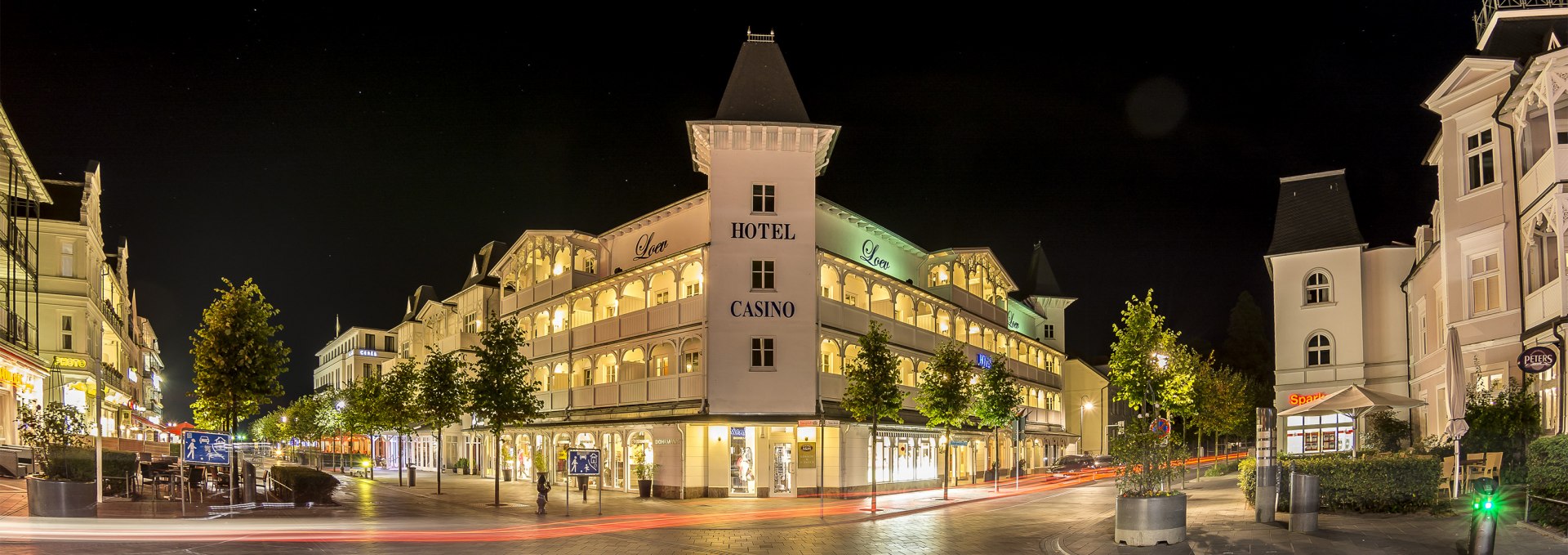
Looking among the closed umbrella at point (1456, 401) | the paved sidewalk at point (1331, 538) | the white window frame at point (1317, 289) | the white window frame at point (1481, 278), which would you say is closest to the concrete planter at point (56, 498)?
the paved sidewalk at point (1331, 538)

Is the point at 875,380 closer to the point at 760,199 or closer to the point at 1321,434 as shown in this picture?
the point at 760,199

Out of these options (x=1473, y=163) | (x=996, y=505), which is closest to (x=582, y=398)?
(x=996, y=505)

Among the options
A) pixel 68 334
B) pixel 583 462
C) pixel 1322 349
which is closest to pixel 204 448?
pixel 583 462

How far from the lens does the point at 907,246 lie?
→ 55688 mm

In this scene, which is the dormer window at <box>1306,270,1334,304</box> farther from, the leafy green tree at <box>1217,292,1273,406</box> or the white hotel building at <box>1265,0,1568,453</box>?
the leafy green tree at <box>1217,292,1273,406</box>

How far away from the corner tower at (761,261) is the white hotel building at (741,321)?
62 millimetres

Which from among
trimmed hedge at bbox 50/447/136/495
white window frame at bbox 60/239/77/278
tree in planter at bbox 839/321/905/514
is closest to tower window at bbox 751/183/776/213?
tree in planter at bbox 839/321/905/514

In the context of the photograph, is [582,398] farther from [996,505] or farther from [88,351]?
[88,351]

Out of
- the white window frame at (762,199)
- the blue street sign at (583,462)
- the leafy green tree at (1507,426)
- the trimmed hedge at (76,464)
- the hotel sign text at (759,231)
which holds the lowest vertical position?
the blue street sign at (583,462)

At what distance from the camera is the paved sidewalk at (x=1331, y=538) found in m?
18.1

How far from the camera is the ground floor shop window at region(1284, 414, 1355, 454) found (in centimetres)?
4062

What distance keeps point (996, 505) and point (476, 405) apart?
1792cm

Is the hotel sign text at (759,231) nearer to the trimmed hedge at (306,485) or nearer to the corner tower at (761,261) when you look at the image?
the corner tower at (761,261)

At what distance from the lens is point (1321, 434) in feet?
133
